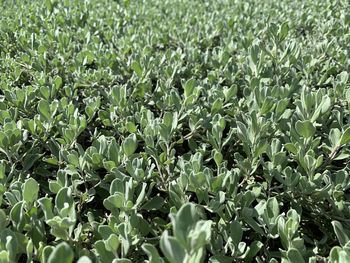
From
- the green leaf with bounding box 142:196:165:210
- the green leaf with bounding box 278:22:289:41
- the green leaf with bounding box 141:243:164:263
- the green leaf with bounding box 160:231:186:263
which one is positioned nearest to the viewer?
the green leaf with bounding box 160:231:186:263

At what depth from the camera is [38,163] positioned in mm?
1887

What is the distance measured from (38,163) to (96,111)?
436 millimetres

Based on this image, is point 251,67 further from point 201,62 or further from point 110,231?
point 110,231

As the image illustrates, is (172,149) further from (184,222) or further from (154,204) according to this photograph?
(184,222)

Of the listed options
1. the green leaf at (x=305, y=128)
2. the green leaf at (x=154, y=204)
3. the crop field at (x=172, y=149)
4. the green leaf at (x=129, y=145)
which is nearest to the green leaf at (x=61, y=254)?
the crop field at (x=172, y=149)

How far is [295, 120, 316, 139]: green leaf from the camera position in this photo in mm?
1601

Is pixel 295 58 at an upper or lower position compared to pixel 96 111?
upper

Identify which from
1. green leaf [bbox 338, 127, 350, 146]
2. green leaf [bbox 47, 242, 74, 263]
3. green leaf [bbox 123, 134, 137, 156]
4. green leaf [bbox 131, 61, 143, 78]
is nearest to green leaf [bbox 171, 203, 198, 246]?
green leaf [bbox 47, 242, 74, 263]

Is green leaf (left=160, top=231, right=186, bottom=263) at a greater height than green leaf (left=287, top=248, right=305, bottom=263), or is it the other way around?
green leaf (left=160, top=231, right=186, bottom=263)

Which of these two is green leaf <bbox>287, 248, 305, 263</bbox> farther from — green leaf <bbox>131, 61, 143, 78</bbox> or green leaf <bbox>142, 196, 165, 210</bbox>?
green leaf <bbox>131, 61, 143, 78</bbox>

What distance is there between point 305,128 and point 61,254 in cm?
102

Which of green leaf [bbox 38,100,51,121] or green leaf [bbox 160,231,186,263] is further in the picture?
green leaf [bbox 38,100,51,121]

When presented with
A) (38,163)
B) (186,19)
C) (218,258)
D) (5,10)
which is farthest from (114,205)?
(5,10)

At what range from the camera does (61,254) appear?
95 centimetres
